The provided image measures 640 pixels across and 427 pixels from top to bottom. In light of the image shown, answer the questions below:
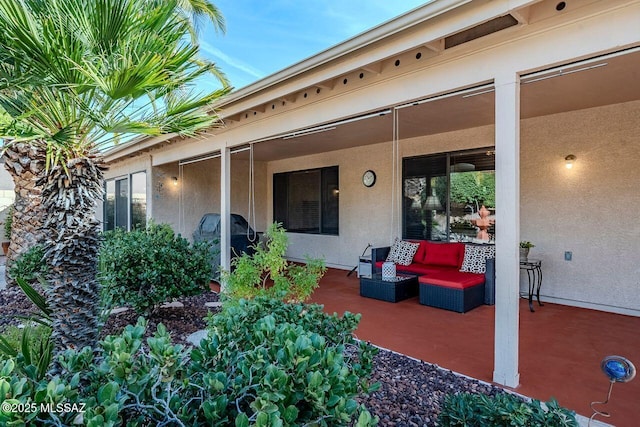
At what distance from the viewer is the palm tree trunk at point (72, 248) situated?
3043 mm

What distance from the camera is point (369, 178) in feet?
27.3

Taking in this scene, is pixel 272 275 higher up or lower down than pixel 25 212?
lower down

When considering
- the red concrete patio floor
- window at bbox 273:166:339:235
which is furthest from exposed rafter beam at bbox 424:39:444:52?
window at bbox 273:166:339:235

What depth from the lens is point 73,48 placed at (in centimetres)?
273

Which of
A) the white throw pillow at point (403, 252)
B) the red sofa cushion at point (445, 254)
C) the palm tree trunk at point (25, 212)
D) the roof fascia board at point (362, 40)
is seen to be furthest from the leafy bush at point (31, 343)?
the red sofa cushion at point (445, 254)

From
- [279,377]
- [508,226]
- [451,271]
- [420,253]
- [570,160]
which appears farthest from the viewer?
[420,253]

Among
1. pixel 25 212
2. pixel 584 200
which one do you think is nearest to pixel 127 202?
pixel 25 212

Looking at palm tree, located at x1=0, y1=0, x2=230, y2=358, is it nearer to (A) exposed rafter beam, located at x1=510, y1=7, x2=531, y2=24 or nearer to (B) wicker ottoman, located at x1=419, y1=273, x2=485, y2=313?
(A) exposed rafter beam, located at x1=510, y1=7, x2=531, y2=24

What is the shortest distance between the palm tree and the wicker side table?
3.92 m

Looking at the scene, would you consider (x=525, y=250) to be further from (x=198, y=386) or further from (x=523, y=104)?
(x=198, y=386)

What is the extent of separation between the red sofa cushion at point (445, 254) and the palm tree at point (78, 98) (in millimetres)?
4999

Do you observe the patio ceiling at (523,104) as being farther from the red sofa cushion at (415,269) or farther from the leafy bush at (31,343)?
the leafy bush at (31,343)

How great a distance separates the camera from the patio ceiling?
3730 millimetres

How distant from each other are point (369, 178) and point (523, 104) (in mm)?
3772
